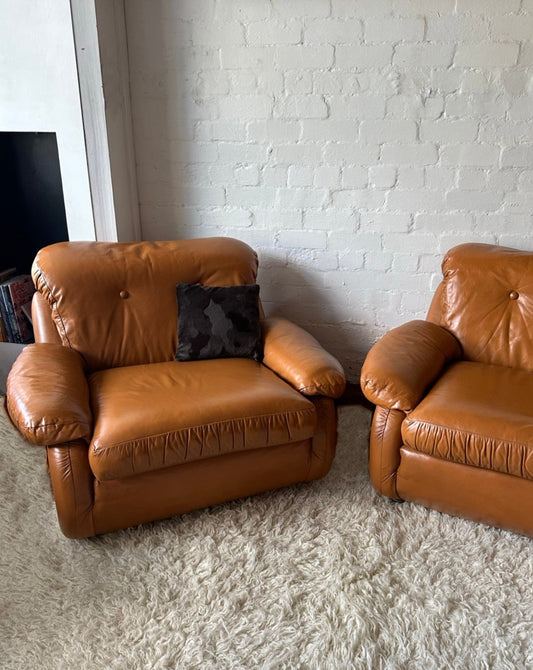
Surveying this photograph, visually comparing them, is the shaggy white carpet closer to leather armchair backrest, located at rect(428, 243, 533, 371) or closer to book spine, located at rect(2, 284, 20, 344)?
leather armchair backrest, located at rect(428, 243, 533, 371)

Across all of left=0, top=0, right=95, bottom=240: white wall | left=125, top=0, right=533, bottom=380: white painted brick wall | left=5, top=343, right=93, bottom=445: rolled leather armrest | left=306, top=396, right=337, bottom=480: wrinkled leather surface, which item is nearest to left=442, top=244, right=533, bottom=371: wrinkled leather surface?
left=125, top=0, right=533, bottom=380: white painted brick wall

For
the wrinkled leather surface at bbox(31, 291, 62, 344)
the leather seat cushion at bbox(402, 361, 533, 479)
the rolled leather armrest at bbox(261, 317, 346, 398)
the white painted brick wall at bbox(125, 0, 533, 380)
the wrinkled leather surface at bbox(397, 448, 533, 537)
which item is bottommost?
the wrinkled leather surface at bbox(397, 448, 533, 537)

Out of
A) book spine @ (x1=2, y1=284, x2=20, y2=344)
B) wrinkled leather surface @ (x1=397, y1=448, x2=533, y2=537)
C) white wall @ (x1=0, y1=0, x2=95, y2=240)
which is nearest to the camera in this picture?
wrinkled leather surface @ (x1=397, y1=448, x2=533, y2=537)

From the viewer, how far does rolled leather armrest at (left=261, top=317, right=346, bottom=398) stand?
2.03m

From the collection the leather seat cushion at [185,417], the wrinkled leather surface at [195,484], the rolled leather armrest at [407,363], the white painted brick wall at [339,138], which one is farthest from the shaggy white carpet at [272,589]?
the white painted brick wall at [339,138]

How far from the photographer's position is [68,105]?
8.09ft

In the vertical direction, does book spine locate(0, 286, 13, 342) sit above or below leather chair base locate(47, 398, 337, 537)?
above

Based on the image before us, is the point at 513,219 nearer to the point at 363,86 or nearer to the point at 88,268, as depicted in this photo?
the point at 363,86

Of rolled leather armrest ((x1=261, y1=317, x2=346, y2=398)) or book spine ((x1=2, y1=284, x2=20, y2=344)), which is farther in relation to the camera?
book spine ((x1=2, y1=284, x2=20, y2=344))

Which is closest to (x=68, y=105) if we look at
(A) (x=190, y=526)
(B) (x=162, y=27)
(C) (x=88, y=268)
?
(B) (x=162, y=27)

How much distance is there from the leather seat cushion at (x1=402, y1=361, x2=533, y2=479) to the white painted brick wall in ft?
2.67

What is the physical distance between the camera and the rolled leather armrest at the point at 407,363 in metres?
1.97

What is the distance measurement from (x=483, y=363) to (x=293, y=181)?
3.75 ft

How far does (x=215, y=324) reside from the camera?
2.31 m
